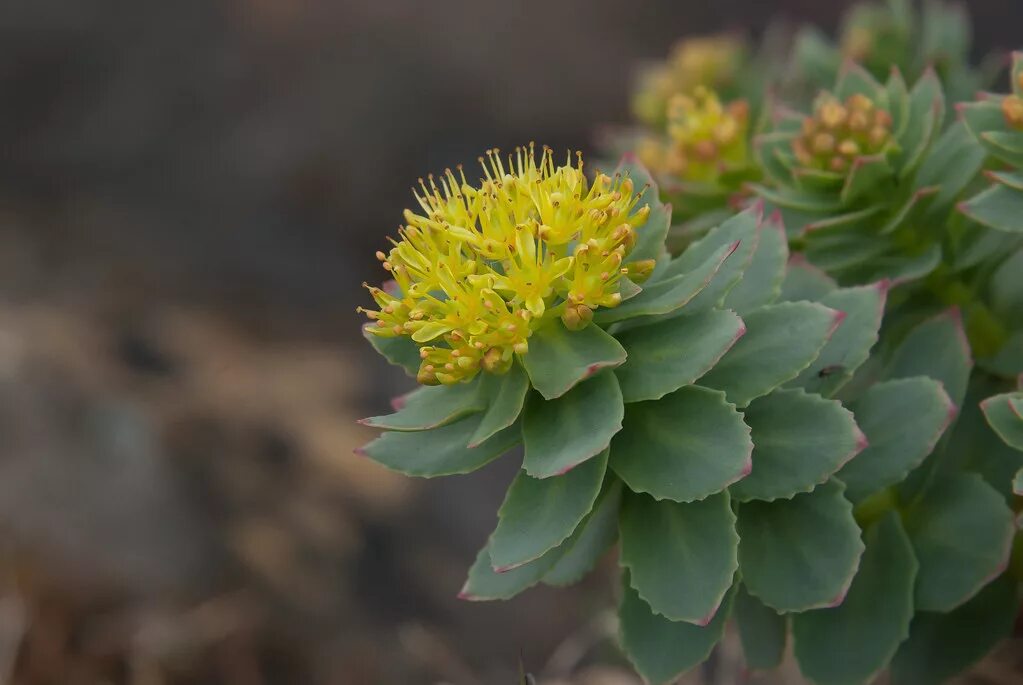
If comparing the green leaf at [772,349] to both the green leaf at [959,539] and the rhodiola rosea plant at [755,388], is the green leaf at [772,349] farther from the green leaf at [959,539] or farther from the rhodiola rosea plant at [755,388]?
the green leaf at [959,539]

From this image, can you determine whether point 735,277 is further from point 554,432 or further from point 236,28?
point 236,28

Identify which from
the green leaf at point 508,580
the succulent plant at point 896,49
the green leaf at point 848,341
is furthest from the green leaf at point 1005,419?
the succulent plant at point 896,49

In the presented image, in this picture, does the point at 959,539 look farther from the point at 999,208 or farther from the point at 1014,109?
the point at 1014,109

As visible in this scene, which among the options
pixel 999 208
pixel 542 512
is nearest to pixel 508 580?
pixel 542 512

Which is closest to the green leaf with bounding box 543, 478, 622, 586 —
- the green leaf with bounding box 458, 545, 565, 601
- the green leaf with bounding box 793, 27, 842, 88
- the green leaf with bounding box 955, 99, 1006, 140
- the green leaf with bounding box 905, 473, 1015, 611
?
the green leaf with bounding box 458, 545, 565, 601

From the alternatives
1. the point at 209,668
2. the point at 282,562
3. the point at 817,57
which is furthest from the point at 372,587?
the point at 817,57
